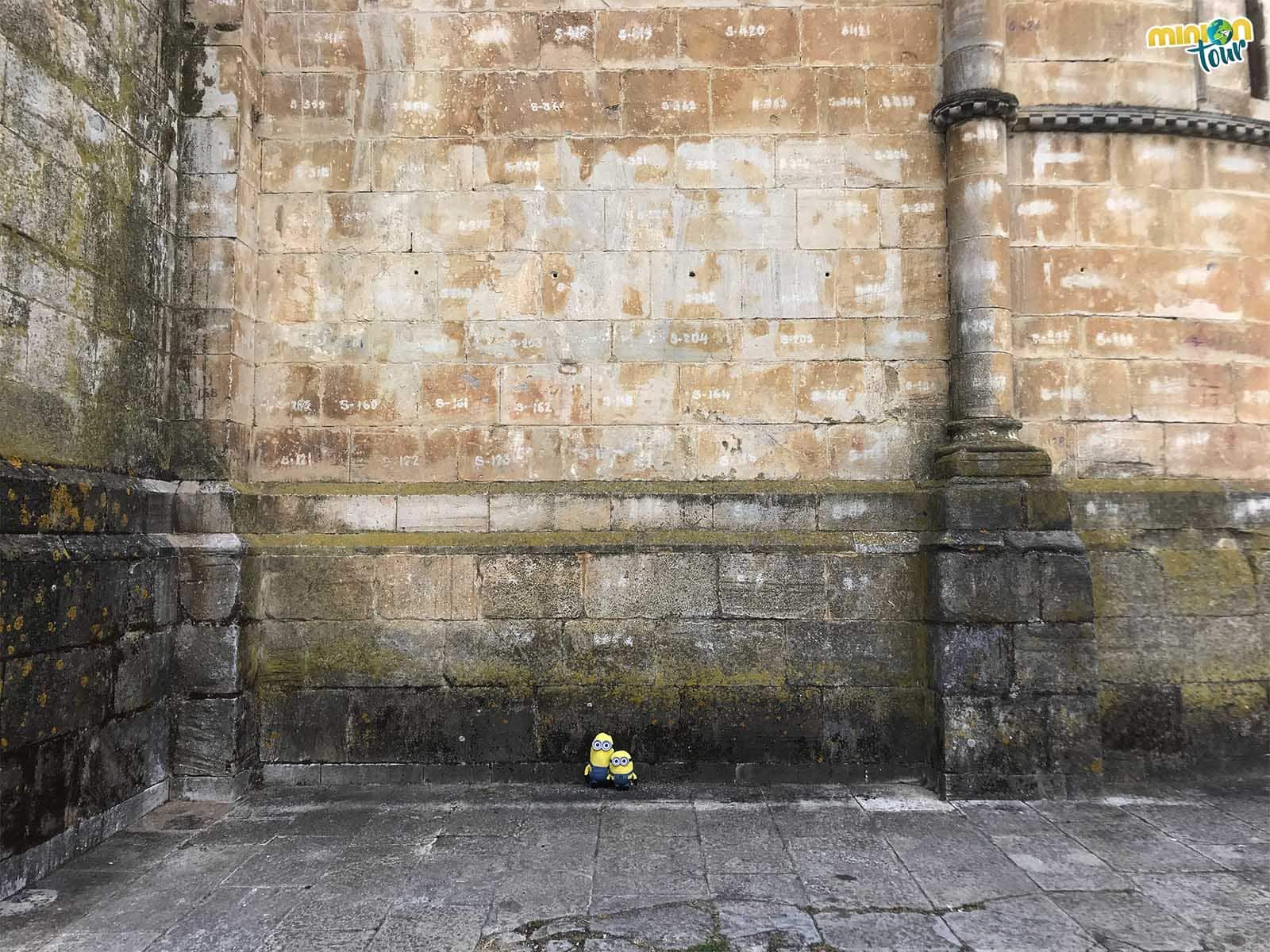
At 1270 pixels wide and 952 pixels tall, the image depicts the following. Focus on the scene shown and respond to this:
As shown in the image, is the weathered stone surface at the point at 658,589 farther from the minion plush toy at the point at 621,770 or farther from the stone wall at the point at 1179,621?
the stone wall at the point at 1179,621

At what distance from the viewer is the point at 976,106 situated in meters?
5.48

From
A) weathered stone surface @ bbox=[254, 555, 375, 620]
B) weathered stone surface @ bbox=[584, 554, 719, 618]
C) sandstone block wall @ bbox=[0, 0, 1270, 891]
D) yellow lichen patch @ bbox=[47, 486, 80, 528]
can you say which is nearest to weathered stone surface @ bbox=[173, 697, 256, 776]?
sandstone block wall @ bbox=[0, 0, 1270, 891]

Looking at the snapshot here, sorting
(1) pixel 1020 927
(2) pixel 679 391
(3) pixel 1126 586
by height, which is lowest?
(1) pixel 1020 927

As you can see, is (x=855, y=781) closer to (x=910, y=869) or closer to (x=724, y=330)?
(x=910, y=869)

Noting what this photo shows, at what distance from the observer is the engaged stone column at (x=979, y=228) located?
5465mm

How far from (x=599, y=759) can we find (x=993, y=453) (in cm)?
344

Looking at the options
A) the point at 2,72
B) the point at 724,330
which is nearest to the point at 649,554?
the point at 724,330

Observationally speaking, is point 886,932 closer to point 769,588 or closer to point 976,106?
point 769,588

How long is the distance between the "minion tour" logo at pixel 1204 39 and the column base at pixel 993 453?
325 cm

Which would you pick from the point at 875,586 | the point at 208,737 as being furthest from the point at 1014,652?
the point at 208,737

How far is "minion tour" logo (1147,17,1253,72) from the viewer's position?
19.0ft

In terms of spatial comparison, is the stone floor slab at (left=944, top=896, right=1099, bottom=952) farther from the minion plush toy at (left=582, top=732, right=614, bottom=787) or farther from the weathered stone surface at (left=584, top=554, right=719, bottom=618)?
the weathered stone surface at (left=584, top=554, right=719, bottom=618)

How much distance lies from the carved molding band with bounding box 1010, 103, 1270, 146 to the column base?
231 cm

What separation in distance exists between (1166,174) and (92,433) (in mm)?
7787
